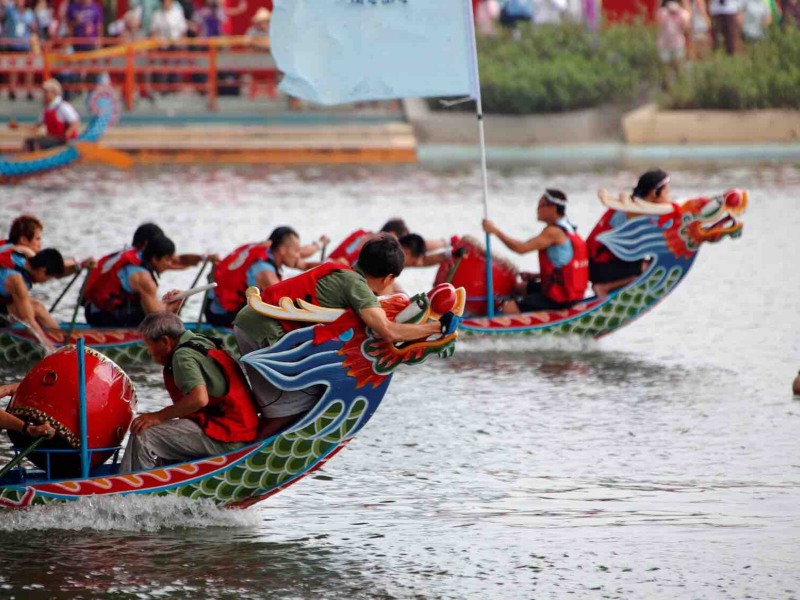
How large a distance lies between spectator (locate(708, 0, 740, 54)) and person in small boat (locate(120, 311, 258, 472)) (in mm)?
24140

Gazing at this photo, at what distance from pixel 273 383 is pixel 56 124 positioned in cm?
1704

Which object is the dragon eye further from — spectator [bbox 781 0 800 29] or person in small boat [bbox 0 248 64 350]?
spectator [bbox 781 0 800 29]

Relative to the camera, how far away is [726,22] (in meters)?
30.8

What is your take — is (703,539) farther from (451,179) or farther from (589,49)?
(589,49)

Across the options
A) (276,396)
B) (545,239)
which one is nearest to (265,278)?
(545,239)

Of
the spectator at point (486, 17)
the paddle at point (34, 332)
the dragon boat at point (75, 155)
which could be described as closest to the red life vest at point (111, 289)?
the paddle at point (34, 332)

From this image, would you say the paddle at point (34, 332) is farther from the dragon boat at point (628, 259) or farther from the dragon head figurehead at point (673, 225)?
the dragon head figurehead at point (673, 225)

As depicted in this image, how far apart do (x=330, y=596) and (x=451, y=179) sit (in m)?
18.6

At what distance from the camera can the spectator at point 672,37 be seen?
30.7 metres

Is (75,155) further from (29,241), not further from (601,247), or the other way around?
(601,247)

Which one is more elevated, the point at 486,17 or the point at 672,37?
the point at 486,17

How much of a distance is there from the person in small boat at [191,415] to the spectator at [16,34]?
22619 millimetres

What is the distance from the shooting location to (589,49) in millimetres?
31391

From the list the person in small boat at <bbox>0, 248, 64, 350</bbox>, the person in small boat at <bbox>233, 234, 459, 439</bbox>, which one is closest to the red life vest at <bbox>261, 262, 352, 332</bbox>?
the person in small boat at <bbox>233, 234, 459, 439</bbox>
